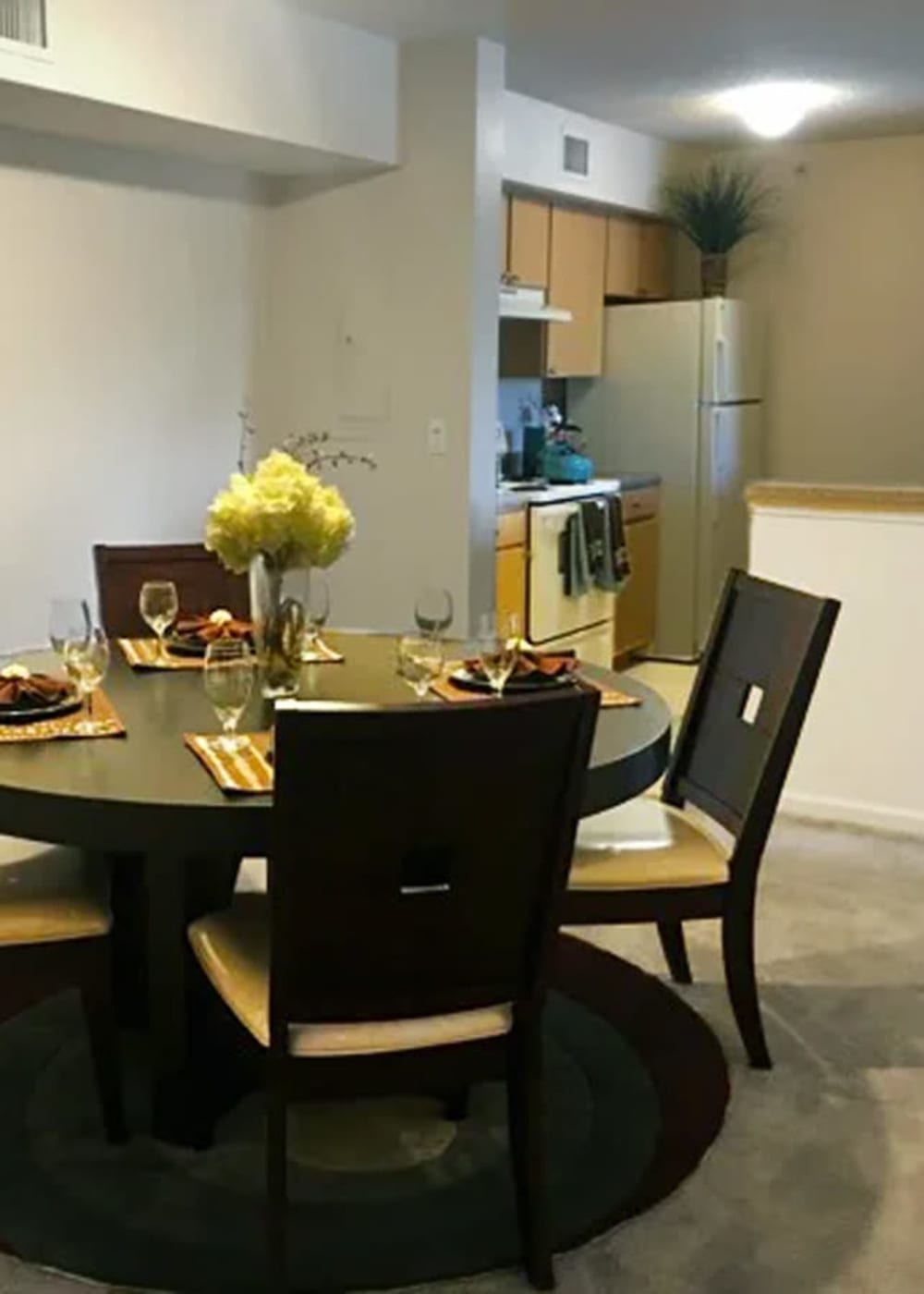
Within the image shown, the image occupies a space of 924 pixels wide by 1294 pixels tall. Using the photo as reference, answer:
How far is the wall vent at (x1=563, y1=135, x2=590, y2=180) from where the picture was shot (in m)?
6.21

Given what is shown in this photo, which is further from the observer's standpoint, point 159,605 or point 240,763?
point 159,605

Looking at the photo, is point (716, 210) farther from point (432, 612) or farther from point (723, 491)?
point (432, 612)

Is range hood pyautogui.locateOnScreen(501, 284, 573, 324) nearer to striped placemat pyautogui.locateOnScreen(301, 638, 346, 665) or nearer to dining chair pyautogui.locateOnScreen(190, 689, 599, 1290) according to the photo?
striped placemat pyautogui.locateOnScreen(301, 638, 346, 665)

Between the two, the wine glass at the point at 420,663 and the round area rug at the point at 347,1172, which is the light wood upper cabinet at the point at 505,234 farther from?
the round area rug at the point at 347,1172

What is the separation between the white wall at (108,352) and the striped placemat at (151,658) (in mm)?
1486

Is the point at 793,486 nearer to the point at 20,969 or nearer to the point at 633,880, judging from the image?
the point at 633,880

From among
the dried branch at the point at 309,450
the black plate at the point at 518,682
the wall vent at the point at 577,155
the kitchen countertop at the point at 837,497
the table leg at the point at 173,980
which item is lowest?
the table leg at the point at 173,980

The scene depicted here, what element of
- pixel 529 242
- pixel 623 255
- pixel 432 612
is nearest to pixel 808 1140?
pixel 432 612

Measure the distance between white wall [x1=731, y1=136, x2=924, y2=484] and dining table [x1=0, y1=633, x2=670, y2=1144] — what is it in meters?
4.53

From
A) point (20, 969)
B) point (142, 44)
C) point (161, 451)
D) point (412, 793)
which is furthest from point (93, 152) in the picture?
Result: point (412, 793)

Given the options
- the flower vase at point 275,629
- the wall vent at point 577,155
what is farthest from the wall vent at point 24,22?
the wall vent at point 577,155

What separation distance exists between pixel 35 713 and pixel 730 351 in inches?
193

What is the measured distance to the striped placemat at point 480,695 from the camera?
2.69m

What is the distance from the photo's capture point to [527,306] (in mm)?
5844
